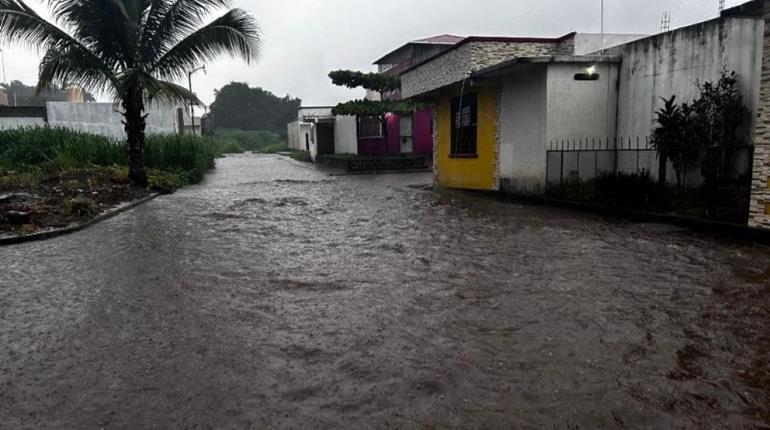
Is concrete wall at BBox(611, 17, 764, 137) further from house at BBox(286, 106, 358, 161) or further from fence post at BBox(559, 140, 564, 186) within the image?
house at BBox(286, 106, 358, 161)

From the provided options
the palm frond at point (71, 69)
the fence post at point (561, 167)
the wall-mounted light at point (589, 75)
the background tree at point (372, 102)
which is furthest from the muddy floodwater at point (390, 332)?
the background tree at point (372, 102)

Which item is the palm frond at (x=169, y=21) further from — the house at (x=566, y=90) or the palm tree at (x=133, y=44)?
the house at (x=566, y=90)

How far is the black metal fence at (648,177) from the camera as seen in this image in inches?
354

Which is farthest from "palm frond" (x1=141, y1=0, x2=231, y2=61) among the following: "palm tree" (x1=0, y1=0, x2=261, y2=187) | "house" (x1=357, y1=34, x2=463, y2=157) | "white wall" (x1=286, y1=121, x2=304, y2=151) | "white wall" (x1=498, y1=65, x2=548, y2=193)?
"white wall" (x1=286, y1=121, x2=304, y2=151)

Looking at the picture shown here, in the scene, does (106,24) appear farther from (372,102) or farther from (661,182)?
(372,102)

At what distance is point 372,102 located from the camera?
28.4 m

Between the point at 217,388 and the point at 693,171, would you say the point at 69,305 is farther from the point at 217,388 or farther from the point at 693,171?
the point at 693,171

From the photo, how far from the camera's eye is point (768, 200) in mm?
7672

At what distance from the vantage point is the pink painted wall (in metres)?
31.3

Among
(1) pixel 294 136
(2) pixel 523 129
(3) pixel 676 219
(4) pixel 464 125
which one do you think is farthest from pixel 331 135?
(3) pixel 676 219

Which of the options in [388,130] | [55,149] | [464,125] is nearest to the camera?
[464,125]

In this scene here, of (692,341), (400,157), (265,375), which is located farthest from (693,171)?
(400,157)

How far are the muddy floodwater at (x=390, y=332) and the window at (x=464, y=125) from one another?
8.25 metres

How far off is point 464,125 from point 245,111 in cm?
8784
